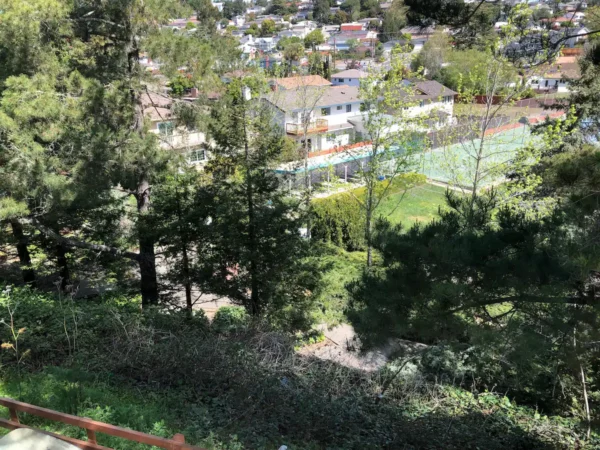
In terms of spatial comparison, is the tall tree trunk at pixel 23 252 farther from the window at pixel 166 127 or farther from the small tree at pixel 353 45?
the small tree at pixel 353 45

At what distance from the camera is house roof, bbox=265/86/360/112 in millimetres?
24844

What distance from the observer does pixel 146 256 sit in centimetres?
1014

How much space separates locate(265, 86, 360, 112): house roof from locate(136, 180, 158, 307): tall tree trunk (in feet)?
48.1

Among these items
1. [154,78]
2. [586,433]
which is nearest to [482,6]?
[586,433]

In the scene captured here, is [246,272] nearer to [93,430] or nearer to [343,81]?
[93,430]

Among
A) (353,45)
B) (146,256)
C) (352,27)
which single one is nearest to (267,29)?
(352,27)

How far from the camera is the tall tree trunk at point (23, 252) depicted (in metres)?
11.0

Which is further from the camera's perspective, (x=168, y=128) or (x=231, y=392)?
(x=168, y=128)

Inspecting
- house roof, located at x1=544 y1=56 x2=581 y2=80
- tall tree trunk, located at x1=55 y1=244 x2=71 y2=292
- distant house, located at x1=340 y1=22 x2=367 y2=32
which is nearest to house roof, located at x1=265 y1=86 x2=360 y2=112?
house roof, located at x1=544 y1=56 x2=581 y2=80

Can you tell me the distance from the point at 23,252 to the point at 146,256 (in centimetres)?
410

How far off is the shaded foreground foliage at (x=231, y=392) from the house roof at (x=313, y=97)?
61.1 ft

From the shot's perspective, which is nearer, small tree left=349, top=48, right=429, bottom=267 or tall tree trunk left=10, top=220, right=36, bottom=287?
tall tree trunk left=10, top=220, right=36, bottom=287

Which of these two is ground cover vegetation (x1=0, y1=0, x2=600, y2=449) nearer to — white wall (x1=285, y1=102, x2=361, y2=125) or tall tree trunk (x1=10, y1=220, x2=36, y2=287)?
tall tree trunk (x1=10, y1=220, x2=36, y2=287)

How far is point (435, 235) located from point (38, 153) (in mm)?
6885
